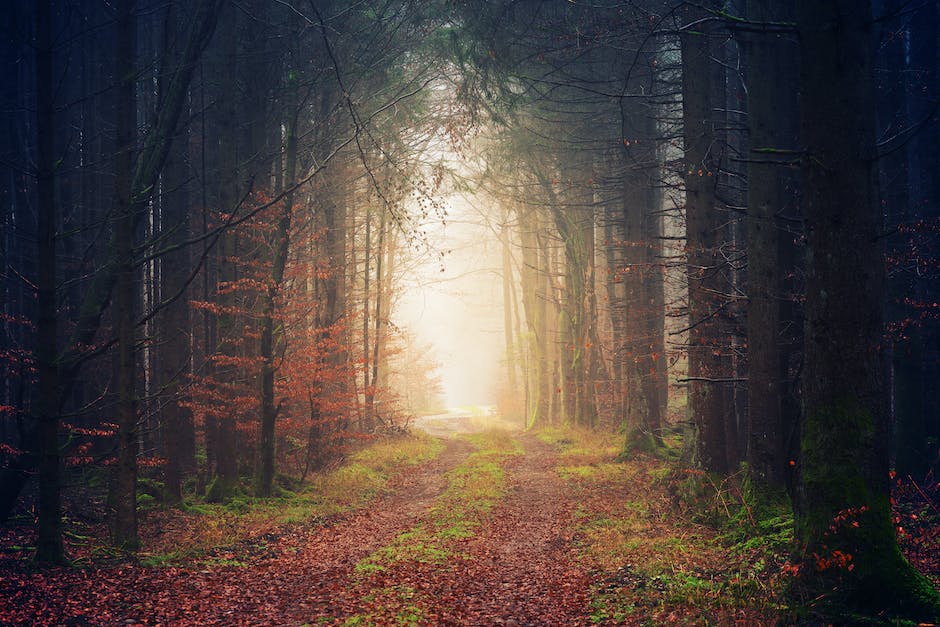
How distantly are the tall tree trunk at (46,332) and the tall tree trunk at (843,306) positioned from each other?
8.33 meters

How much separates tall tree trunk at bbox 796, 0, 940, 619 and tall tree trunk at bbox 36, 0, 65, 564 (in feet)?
27.3

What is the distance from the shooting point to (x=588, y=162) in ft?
66.9

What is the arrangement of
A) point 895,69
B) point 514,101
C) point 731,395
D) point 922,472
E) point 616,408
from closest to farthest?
1. point 922,472
2. point 895,69
3. point 514,101
4. point 731,395
5. point 616,408

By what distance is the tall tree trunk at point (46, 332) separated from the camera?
728cm

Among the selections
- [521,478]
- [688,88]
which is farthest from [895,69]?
[521,478]

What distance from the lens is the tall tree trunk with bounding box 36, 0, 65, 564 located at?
23.9ft

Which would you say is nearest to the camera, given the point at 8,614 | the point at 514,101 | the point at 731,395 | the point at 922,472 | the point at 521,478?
the point at 8,614

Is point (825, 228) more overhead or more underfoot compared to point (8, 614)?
more overhead

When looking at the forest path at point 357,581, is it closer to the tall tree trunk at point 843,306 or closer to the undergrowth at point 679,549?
the undergrowth at point 679,549

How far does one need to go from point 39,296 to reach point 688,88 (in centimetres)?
1101

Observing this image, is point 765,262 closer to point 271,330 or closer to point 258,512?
point 271,330

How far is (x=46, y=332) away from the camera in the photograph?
7.39 metres

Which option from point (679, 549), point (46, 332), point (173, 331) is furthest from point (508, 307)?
point (46, 332)

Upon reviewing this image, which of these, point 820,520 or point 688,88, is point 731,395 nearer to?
point 688,88
